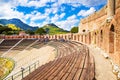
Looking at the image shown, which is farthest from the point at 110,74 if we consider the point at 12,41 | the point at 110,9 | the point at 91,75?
the point at 12,41

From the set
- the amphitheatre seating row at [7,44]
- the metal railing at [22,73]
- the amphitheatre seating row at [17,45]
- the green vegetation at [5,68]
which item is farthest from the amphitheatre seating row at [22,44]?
the metal railing at [22,73]

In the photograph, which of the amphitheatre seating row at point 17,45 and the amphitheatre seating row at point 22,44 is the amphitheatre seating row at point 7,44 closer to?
the amphitheatre seating row at point 17,45

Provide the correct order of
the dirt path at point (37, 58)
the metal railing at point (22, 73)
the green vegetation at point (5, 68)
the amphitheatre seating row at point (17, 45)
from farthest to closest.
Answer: the amphitheatre seating row at point (17, 45), the green vegetation at point (5, 68), the dirt path at point (37, 58), the metal railing at point (22, 73)

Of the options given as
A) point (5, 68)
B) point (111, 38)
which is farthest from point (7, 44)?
point (111, 38)

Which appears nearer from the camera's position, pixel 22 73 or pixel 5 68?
pixel 22 73

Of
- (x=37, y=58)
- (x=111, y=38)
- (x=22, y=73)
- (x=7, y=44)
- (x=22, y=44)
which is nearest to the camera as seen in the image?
(x=22, y=73)

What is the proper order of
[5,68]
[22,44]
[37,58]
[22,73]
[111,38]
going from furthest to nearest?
[22,44] < [5,68] < [37,58] < [111,38] < [22,73]

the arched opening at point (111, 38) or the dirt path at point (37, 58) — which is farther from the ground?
the arched opening at point (111, 38)

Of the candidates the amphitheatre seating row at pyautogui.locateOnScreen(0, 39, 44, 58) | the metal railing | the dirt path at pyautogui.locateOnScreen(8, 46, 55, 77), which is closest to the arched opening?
the metal railing

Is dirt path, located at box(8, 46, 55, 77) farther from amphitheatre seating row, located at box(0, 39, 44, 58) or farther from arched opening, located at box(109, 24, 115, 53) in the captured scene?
amphitheatre seating row, located at box(0, 39, 44, 58)

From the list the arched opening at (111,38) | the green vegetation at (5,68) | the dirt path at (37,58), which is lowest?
the green vegetation at (5,68)

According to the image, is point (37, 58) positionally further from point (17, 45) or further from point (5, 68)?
point (17, 45)

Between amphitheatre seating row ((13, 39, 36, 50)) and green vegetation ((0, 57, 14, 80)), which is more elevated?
amphitheatre seating row ((13, 39, 36, 50))

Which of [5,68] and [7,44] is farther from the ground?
[7,44]
